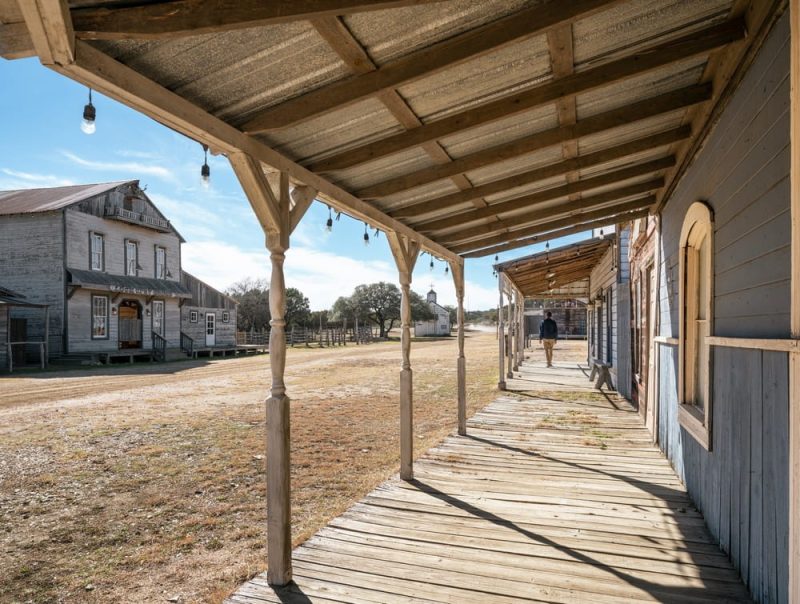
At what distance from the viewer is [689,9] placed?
2.66 metres

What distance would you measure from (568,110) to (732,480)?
252 cm

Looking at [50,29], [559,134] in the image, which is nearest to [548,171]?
[559,134]

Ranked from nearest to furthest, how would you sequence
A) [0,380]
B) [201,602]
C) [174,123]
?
[174,123]
[201,602]
[0,380]

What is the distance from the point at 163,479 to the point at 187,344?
22.0 metres

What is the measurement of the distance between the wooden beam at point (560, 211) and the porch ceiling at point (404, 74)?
4.80 ft

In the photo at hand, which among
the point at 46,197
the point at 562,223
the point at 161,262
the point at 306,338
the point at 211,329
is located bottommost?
the point at 306,338

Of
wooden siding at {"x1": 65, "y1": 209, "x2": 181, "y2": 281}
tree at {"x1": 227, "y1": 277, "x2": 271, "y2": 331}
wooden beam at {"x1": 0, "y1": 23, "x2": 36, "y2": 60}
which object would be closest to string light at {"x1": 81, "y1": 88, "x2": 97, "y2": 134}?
wooden beam at {"x1": 0, "y1": 23, "x2": 36, "y2": 60}

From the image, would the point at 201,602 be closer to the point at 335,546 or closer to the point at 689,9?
the point at 335,546

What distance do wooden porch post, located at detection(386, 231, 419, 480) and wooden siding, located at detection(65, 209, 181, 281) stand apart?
1914 centimetres

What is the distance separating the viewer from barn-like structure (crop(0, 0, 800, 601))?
1993mm

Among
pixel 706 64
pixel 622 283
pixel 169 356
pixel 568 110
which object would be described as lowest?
pixel 169 356

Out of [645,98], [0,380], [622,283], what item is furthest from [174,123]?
[0,380]

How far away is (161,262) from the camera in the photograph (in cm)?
2498

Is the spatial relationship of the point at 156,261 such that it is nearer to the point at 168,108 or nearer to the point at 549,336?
the point at 549,336
